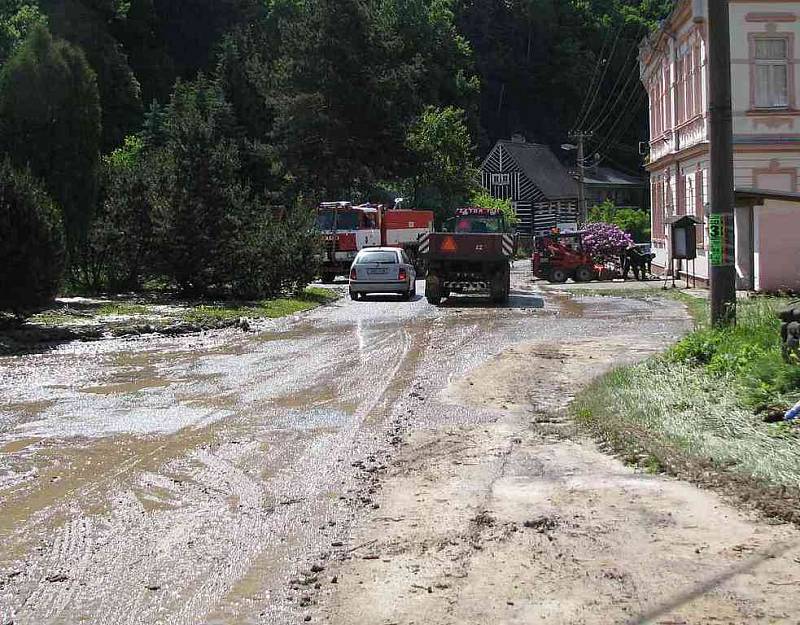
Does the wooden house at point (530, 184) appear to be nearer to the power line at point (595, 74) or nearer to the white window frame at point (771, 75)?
the power line at point (595, 74)

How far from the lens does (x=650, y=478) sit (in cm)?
825

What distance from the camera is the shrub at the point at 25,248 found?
21.2 m

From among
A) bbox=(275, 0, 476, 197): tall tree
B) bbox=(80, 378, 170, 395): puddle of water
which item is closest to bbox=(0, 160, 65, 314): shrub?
bbox=(80, 378, 170, 395): puddle of water

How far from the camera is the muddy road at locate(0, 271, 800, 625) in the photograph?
598 centimetres

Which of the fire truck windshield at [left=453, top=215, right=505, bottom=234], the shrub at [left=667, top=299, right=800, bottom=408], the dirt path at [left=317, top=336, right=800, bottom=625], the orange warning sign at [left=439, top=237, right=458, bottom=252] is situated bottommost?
the dirt path at [left=317, top=336, right=800, bottom=625]

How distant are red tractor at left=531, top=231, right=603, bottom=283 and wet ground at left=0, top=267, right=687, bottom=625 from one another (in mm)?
23252

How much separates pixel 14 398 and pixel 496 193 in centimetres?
8387

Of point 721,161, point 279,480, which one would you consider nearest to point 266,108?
point 721,161

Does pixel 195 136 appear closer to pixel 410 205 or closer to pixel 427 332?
pixel 427 332

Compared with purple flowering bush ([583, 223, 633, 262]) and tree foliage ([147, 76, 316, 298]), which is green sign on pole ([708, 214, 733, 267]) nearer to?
tree foliage ([147, 76, 316, 298])

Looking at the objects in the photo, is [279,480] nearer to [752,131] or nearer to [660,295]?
[660,295]

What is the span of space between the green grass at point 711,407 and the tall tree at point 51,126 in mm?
19078

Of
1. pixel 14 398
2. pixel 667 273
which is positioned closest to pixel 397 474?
pixel 14 398

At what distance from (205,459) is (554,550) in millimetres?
4184
